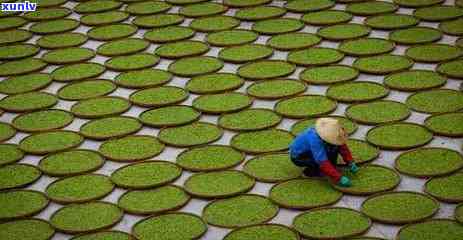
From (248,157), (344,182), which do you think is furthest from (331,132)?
(248,157)

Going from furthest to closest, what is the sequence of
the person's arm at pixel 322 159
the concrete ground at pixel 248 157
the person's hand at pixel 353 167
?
the person's hand at pixel 353 167 → the person's arm at pixel 322 159 → the concrete ground at pixel 248 157

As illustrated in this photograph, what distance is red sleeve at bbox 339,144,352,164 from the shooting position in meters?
4.08

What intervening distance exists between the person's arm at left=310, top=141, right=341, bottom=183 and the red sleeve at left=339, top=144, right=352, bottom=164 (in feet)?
0.40

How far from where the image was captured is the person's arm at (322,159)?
3984 mm

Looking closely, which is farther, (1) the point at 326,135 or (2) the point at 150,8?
(2) the point at 150,8

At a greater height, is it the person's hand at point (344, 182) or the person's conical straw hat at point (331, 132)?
the person's conical straw hat at point (331, 132)

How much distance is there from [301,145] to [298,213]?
38 centimetres

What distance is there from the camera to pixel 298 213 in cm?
393

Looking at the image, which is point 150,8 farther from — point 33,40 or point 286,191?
point 286,191

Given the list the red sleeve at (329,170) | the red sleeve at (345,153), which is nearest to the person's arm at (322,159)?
the red sleeve at (329,170)

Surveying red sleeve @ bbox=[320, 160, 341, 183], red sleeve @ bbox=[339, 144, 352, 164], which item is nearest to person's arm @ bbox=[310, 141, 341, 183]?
red sleeve @ bbox=[320, 160, 341, 183]

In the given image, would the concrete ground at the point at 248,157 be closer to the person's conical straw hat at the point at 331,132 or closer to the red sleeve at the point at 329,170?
the red sleeve at the point at 329,170

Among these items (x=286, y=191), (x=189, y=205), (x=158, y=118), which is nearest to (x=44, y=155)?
(x=158, y=118)

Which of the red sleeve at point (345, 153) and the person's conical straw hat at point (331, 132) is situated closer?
the person's conical straw hat at point (331, 132)
